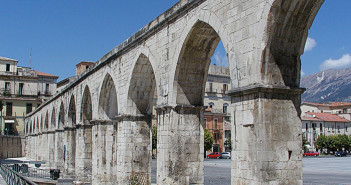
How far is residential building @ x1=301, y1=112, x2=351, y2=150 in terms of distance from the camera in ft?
190

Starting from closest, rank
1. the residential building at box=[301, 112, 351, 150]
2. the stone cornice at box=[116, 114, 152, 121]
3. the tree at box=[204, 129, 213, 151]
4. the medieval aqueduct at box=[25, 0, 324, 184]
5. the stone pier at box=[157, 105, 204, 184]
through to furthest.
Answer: the medieval aqueduct at box=[25, 0, 324, 184] < the stone pier at box=[157, 105, 204, 184] < the stone cornice at box=[116, 114, 152, 121] < the tree at box=[204, 129, 213, 151] < the residential building at box=[301, 112, 351, 150]

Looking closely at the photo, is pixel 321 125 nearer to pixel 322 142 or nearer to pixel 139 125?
pixel 322 142

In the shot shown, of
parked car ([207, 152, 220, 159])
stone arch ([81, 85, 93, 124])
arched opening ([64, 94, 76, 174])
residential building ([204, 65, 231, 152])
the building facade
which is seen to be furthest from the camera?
the building facade

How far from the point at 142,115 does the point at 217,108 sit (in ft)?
108

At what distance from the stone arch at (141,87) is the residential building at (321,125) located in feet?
150

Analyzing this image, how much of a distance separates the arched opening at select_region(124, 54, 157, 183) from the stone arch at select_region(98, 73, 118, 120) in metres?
2.98

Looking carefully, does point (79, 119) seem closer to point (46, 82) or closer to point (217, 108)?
point (217, 108)

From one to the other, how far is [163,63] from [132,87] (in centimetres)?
302

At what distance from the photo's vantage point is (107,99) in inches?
679

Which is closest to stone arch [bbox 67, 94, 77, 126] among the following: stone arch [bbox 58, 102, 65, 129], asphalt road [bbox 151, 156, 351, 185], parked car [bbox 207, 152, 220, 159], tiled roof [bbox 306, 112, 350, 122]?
stone arch [bbox 58, 102, 65, 129]

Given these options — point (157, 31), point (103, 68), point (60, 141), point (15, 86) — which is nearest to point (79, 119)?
point (103, 68)

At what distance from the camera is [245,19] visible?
7.80m

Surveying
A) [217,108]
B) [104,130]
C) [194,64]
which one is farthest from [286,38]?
[217,108]

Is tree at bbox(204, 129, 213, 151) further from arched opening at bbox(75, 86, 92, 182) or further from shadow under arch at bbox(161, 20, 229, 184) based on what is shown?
shadow under arch at bbox(161, 20, 229, 184)
